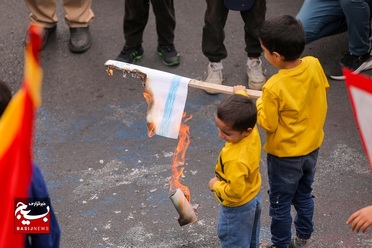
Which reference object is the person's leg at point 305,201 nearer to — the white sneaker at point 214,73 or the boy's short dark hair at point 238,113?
the boy's short dark hair at point 238,113

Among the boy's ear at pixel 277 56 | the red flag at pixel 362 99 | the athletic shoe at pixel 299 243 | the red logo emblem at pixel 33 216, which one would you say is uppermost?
the red flag at pixel 362 99

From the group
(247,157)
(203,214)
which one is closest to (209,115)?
(203,214)

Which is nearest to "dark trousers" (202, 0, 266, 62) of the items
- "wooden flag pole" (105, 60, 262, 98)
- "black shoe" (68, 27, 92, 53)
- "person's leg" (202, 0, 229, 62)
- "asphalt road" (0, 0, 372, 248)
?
"person's leg" (202, 0, 229, 62)

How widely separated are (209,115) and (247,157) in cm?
185

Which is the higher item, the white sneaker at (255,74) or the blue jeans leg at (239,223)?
the blue jeans leg at (239,223)

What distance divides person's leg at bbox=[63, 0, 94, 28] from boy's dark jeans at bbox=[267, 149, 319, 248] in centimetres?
259

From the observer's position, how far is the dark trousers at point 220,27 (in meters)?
5.09

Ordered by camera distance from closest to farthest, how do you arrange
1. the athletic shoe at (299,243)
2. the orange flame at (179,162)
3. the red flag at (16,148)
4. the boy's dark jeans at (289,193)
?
1. the red flag at (16,148)
2. the boy's dark jeans at (289,193)
3. the athletic shoe at (299,243)
4. the orange flame at (179,162)

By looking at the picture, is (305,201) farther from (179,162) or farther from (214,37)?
(214,37)

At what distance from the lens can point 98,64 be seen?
5555mm

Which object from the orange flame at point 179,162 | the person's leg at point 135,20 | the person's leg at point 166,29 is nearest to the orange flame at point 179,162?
the orange flame at point 179,162

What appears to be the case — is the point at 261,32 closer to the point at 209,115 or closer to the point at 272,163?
the point at 272,163

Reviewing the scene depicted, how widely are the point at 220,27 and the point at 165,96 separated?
158 centimetres

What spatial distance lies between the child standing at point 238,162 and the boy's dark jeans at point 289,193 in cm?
23
